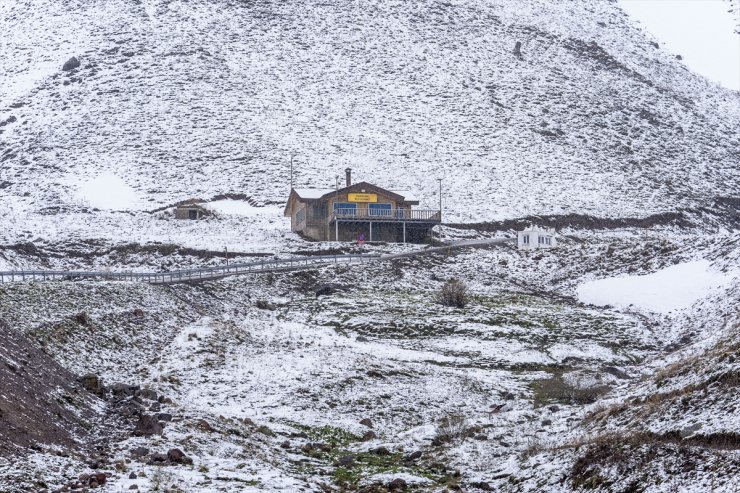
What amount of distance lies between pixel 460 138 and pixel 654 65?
37.2 meters

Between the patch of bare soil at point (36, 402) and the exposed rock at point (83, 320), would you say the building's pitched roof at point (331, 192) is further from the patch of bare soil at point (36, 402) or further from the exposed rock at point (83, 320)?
the patch of bare soil at point (36, 402)

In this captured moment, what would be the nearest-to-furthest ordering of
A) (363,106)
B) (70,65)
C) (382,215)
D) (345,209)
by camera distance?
1. (382,215)
2. (345,209)
3. (363,106)
4. (70,65)

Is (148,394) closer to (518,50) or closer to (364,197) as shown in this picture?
(364,197)

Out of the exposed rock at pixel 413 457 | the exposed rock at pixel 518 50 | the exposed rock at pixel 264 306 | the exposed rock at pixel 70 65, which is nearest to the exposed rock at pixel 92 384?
the exposed rock at pixel 413 457

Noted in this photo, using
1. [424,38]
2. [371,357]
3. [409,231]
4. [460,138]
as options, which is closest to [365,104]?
[460,138]

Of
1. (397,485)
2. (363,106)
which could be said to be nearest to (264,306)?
(397,485)

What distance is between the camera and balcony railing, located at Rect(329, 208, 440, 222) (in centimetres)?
6744

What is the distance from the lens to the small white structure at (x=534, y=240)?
66812 mm

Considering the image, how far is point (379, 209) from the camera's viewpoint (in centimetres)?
6925

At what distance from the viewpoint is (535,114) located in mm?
105375

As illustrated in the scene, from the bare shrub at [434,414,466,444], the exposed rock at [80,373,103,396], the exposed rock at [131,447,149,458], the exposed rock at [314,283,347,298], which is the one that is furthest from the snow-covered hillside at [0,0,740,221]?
the exposed rock at [131,447,149,458]

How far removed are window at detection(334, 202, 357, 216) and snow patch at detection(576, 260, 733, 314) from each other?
20.8 meters

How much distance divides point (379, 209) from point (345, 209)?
97.2 inches

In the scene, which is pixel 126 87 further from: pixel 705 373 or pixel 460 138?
pixel 705 373
